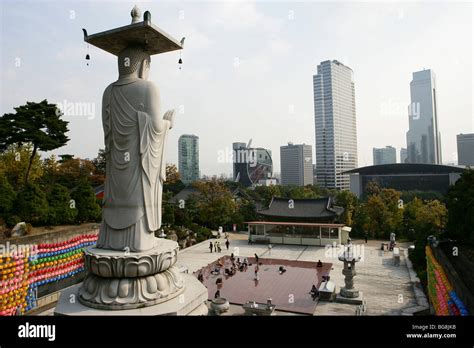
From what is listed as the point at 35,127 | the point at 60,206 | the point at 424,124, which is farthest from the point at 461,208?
the point at 424,124

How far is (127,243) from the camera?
287 inches

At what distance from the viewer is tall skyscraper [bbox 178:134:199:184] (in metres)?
79.9

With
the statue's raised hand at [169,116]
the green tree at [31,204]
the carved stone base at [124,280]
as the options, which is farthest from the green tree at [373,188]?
the carved stone base at [124,280]

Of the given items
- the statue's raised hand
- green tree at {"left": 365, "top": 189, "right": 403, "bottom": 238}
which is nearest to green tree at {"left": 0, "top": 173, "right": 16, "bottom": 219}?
the statue's raised hand

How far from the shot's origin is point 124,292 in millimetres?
6746

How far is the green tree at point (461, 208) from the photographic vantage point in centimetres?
1217

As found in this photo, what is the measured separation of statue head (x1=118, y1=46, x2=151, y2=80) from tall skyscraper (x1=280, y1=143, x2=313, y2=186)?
84086 millimetres

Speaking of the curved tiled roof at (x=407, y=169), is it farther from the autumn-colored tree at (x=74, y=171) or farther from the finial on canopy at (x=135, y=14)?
the finial on canopy at (x=135, y=14)

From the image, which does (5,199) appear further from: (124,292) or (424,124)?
(424,124)

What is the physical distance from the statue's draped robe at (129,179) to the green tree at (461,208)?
11.6 metres

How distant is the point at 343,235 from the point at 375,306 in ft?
40.2

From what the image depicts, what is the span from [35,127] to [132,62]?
14.8 metres
